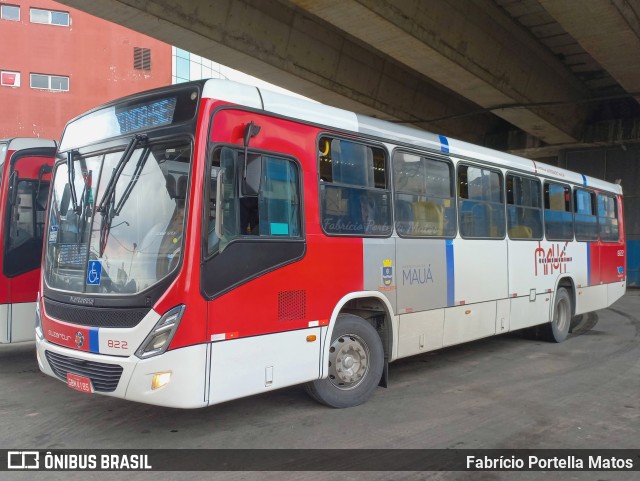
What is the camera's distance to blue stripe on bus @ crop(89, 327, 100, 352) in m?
4.79

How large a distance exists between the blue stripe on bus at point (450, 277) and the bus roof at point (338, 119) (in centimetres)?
128

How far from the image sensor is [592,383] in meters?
7.27

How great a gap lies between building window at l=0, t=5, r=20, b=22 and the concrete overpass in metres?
27.3

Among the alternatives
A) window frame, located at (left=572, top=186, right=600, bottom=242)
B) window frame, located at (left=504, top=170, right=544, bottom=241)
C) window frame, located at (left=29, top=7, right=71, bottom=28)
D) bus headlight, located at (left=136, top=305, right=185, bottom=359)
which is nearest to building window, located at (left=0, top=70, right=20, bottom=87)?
window frame, located at (left=29, top=7, right=71, bottom=28)

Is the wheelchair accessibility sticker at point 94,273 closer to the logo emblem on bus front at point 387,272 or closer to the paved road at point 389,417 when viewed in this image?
the paved road at point 389,417

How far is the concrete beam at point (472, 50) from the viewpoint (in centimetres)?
1063

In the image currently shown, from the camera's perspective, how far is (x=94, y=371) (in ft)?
15.8

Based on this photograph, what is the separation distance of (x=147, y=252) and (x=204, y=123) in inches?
47.1

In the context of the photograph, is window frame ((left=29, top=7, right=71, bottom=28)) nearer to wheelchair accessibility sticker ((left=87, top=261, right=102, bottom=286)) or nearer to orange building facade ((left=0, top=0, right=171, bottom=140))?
orange building facade ((left=0, top=0, right=171, bottom=140))

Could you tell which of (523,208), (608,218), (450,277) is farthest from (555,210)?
(450,277)

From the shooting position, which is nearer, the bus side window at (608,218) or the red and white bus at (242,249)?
the red and white bus at (242,249)

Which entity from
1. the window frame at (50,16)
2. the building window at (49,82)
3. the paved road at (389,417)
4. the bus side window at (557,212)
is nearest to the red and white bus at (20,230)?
the paved road at (389,417)

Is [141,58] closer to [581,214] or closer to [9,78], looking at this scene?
[9,78]

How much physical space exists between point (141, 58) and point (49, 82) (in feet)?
20.2
